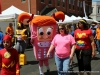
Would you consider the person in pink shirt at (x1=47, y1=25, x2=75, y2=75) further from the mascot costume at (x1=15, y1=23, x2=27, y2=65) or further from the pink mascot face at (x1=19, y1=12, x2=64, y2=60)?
the mascot costume at (x1=15, y1=23, x2=27, y2=65)

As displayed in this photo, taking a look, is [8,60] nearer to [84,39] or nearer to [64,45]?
[64,45]

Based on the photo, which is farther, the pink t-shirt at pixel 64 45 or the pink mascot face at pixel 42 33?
the pink mascot face at pixel 42 33

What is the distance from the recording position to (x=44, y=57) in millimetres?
8172

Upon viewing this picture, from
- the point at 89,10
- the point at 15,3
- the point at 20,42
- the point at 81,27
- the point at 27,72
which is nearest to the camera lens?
the point at 81,27

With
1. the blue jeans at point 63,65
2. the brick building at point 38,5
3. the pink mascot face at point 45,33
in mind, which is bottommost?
the blue jeans at point 63,65

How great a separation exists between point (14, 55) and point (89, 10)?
61.3 meters

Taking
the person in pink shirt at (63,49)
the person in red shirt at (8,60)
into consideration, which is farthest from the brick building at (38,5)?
the person in red shirt at (8,60)

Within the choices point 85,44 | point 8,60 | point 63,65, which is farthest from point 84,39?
point 8,60

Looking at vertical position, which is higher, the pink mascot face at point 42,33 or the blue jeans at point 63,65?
the pink mascot face at point 42,33

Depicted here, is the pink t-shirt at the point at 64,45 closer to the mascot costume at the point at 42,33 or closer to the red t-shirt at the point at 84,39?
the red t-shirt at the point at 84,39

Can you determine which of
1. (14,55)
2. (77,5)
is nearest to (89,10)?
(77,5)

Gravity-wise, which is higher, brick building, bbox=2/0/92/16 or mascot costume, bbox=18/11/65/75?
brick building, bbox=2/0/92/16

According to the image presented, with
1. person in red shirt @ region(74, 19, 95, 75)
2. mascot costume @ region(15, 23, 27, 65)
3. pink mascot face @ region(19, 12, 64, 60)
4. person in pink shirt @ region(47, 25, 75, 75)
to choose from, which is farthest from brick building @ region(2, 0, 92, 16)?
person in pink shirt @ region(47, 25, 75, 75)

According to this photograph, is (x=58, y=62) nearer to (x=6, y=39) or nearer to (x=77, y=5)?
(x=6, y=39)
